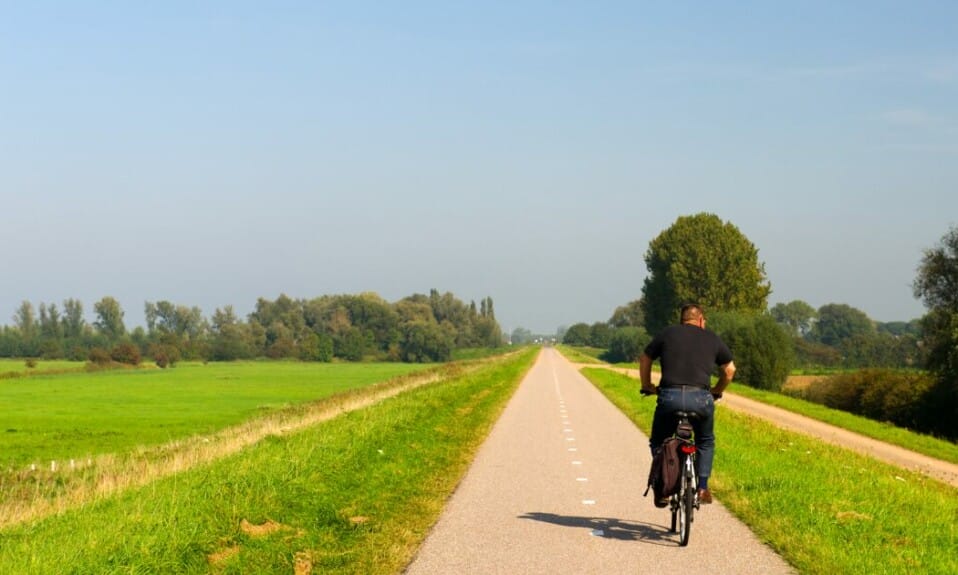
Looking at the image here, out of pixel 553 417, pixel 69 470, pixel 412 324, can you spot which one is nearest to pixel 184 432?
pixel 69 470

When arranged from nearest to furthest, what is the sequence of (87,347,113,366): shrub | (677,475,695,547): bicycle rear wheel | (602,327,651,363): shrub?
(677,475,695,547): bicycle rear wheel < (87,347,113,366): shrub < (602,327,651,363): shrub

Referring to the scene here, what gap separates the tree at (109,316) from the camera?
183 metres

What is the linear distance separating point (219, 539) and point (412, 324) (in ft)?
523

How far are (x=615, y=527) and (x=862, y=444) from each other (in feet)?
63.6

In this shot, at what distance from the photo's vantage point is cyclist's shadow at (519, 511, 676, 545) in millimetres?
9430

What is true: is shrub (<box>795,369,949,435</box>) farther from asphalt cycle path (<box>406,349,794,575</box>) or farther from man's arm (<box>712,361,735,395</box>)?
man's arm (<box>712,361,735,395</box>)

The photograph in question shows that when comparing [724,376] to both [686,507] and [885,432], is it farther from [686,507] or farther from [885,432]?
[885,432]

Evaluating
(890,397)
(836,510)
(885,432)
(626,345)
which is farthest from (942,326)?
(626,345)

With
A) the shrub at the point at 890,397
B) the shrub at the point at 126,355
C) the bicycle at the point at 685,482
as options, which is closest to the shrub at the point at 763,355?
the shrub at the point at 890,397

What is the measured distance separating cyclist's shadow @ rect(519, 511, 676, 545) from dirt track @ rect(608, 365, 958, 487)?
11717 mm

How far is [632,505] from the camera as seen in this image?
11391mm

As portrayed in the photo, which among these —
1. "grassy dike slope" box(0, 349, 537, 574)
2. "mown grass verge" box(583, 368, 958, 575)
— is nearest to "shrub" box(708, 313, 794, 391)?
"mown grass verge" box(583, 368, 958, 575)

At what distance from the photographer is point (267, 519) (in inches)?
387

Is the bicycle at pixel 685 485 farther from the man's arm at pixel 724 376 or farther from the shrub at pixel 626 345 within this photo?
the shrub at pixel 626 345
